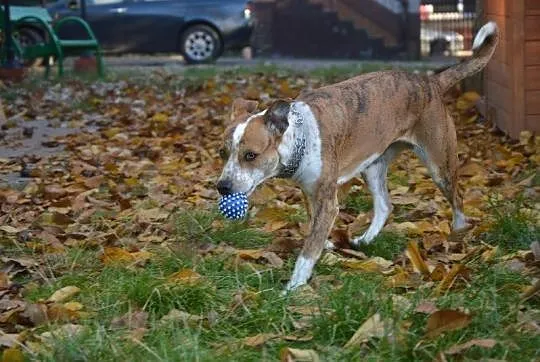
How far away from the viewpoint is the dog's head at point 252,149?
5367 mm

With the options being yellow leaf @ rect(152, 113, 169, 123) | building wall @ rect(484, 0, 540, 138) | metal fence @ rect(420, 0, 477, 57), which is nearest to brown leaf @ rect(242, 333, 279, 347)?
building wall @ rect(484, 0, 540, 138)

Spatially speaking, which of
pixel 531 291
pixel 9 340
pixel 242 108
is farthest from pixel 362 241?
pixel 9 340

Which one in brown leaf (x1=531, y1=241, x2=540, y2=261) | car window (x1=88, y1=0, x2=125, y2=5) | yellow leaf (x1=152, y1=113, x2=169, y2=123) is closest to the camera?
brown leaf (x1=531, y1=241, x2=540, y2=261)

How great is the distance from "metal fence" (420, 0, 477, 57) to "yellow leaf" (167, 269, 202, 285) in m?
20.9

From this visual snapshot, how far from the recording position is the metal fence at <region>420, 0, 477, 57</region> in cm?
2544

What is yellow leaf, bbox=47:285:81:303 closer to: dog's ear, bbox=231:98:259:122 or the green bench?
dog's ear, bbox=231:98:259:122

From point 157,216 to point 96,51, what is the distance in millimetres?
12135

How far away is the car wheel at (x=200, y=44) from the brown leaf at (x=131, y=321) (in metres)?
19.7

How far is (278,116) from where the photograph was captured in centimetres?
543

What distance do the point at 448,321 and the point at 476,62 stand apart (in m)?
3.02

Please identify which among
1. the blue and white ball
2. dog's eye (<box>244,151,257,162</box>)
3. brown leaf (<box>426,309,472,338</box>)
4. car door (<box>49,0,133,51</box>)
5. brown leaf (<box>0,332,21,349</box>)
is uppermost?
dog's eye (<box>244,151,257,162</box>)

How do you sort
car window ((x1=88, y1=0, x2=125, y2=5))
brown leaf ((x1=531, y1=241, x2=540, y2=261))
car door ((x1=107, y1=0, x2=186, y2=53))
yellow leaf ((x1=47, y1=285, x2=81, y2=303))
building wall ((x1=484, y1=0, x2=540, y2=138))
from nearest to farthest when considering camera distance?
yellow leaf ((x1=47, y1=285, x2=81, y2=303)) → brown leaf ((x1=531, y1=241, x2=540, y2=261)) → building wall ((x1=484, y1=0, x2=540, y2=138)) → car door ((x1=107, y1=0, x2=186, y2=53)) → car window ((x1=88, y1=0, x2=125, y2=5))

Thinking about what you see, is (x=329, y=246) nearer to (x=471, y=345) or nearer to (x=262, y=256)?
(x=262, y=256)

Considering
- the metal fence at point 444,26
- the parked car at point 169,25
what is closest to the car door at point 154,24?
the parked car at point 169,25
